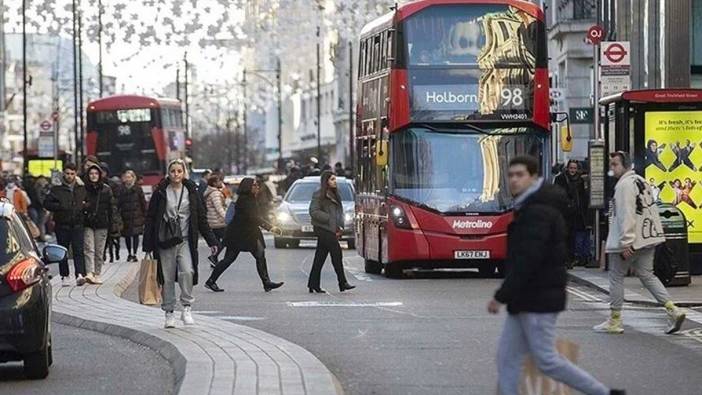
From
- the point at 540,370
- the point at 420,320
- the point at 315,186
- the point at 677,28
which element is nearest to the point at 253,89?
the point at 315,186

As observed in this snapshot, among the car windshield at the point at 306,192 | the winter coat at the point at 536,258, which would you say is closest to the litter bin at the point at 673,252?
the winter coat at the point at 536,258

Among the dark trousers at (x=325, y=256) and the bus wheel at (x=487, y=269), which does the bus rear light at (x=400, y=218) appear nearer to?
the bus wheel at (x=487, y=269)

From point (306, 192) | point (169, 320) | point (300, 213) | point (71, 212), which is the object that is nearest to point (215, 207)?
point (71, 212)

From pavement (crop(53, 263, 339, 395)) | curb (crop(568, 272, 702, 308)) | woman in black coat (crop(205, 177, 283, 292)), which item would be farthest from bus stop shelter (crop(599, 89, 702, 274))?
pavement (crop(53, 263, 339, 395))

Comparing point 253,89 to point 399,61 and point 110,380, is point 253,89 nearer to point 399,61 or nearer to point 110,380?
point 399,61

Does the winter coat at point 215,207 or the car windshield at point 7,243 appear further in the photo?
the winter coat at point 215,207

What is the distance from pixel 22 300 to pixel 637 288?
41.6 ft

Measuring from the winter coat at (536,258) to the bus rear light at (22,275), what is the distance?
4.53 metres

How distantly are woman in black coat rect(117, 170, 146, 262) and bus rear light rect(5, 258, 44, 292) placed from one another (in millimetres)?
21741

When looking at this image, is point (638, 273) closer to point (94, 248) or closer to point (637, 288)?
point (637, 288)

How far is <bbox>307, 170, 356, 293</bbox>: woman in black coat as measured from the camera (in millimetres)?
25422

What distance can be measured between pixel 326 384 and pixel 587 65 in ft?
140

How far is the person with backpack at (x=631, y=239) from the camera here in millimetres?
17984

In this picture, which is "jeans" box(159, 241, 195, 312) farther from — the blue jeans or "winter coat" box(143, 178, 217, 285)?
the blue jeans
